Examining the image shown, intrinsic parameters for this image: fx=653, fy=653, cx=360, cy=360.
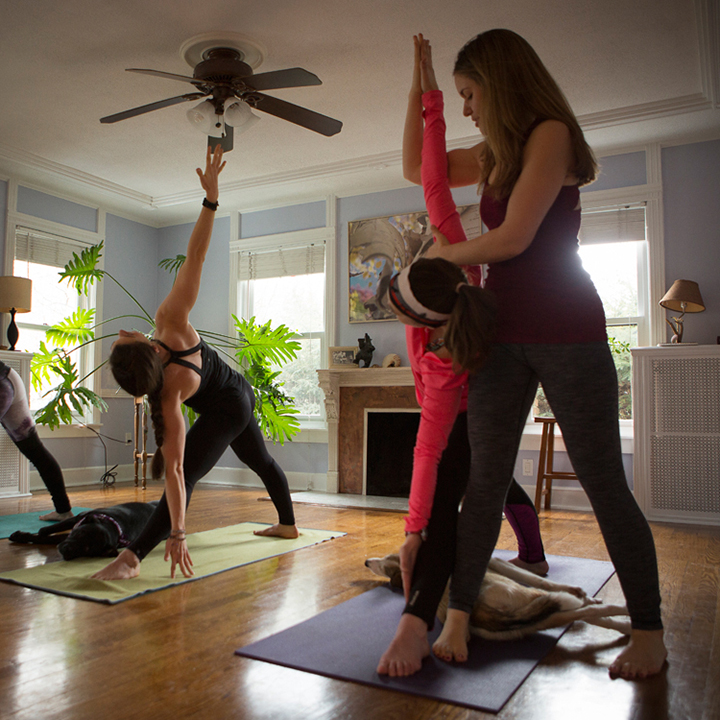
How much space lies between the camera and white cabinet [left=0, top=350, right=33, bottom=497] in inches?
187

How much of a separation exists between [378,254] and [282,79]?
248 cm

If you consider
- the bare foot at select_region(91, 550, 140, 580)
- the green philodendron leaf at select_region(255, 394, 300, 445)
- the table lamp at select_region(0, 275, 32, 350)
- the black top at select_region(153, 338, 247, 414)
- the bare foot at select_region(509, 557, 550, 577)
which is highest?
the table lamp at select_region(0, 275, 32, 350)

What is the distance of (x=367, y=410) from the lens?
5.35 m

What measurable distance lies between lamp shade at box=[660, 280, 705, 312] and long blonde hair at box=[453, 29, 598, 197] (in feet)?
10.2

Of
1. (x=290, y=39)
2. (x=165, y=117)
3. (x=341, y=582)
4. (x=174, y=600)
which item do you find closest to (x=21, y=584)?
(x=174, y=600)

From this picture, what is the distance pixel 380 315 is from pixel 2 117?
3.09 meters

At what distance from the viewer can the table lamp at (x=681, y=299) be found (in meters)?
4.19

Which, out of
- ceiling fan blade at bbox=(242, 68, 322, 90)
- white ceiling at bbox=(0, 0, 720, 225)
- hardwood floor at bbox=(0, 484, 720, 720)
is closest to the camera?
hardwood floor at bbox=(0, 484, 720, 720)

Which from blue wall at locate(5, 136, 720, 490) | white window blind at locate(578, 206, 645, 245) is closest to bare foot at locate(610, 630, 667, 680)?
blue wall at locate(5, 136, 720, 490)

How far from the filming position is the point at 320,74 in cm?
393

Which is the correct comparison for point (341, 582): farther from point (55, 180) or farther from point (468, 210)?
point (55, 180)

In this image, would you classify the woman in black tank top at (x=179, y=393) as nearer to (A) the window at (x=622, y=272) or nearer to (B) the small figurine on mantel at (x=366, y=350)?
(B) the small figurine on mantel at (x=366, y=350)

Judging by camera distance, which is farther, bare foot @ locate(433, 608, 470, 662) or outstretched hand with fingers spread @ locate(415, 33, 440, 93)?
outstretched hand with fingers spread @ locate(415, 33, 440, 93)

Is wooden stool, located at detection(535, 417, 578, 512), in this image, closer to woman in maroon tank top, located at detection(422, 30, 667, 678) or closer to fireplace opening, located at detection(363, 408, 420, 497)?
fireplace opening, located at detection(363, 408, 420, 497)
